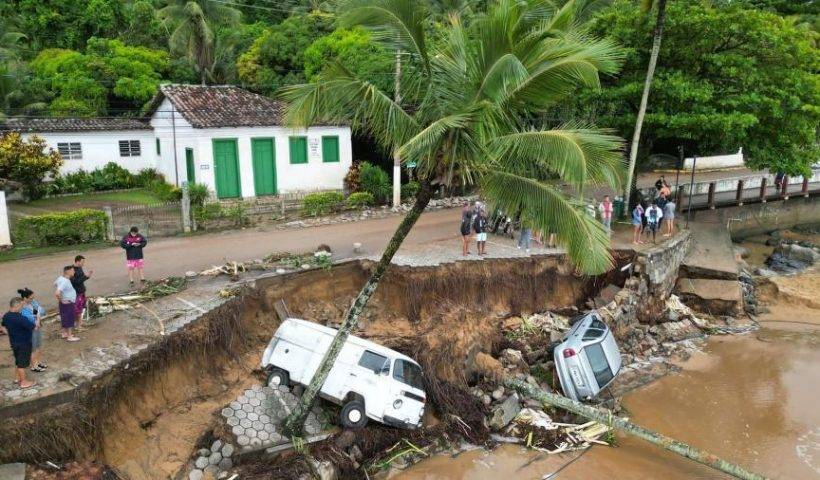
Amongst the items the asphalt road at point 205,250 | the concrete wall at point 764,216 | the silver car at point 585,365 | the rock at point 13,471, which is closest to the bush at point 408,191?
the asphalt road at point 205,250

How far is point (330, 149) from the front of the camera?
26.6 meters

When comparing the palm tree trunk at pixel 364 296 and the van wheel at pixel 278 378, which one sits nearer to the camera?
the palm tree trunk at pixel 364 296

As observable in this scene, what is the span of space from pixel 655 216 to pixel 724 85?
16.6 feet

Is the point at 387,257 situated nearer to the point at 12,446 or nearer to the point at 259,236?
the point at 12,446

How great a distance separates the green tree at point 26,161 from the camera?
23.0 metres

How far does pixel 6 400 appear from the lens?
9.32 metres

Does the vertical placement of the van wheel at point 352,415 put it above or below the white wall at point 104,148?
below

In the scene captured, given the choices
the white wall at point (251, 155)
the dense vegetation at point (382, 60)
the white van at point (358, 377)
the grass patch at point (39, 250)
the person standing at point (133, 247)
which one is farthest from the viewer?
the white wall at point (251, 155)

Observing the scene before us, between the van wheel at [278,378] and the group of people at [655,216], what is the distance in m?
12.9

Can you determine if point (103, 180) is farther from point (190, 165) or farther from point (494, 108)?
point (494, 108)

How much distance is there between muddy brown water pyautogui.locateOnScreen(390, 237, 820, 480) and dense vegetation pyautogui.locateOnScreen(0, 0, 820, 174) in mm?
6861

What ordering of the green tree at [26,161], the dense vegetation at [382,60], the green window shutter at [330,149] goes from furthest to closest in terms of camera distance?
the green window shutter at [330,149] < the green tree at [26,161] < the dense vegetation at [382,60]

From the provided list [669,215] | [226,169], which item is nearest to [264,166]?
[226,169]

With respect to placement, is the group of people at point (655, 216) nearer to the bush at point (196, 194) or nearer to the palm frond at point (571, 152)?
the palm frond at point (571, 152)
